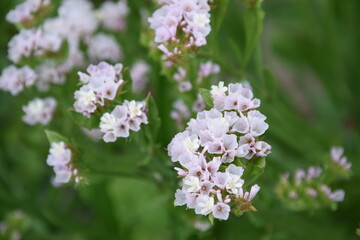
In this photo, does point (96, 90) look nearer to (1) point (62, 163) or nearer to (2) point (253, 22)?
(1) point (62, 163)

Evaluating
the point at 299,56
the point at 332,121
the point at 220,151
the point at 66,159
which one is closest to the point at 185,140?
the point at 220,151

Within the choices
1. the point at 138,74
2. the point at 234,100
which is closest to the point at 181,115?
the point at 138,74

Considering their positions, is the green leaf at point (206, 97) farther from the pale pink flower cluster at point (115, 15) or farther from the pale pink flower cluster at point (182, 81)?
the pale pink flower cluster at point (115, 15)

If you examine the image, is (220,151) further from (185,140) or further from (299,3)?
(299,3)

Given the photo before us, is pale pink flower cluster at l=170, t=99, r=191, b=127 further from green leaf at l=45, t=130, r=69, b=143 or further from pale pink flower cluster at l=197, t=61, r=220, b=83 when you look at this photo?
green leaf at l=45, t=130, r=69, b=143

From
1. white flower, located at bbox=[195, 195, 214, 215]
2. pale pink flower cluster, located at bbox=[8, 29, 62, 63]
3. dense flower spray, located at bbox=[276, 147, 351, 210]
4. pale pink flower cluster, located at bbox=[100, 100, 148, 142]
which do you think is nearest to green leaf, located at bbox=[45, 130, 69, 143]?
pale pink flower cluster, located at bbox=[100, 100, 148, 142]
